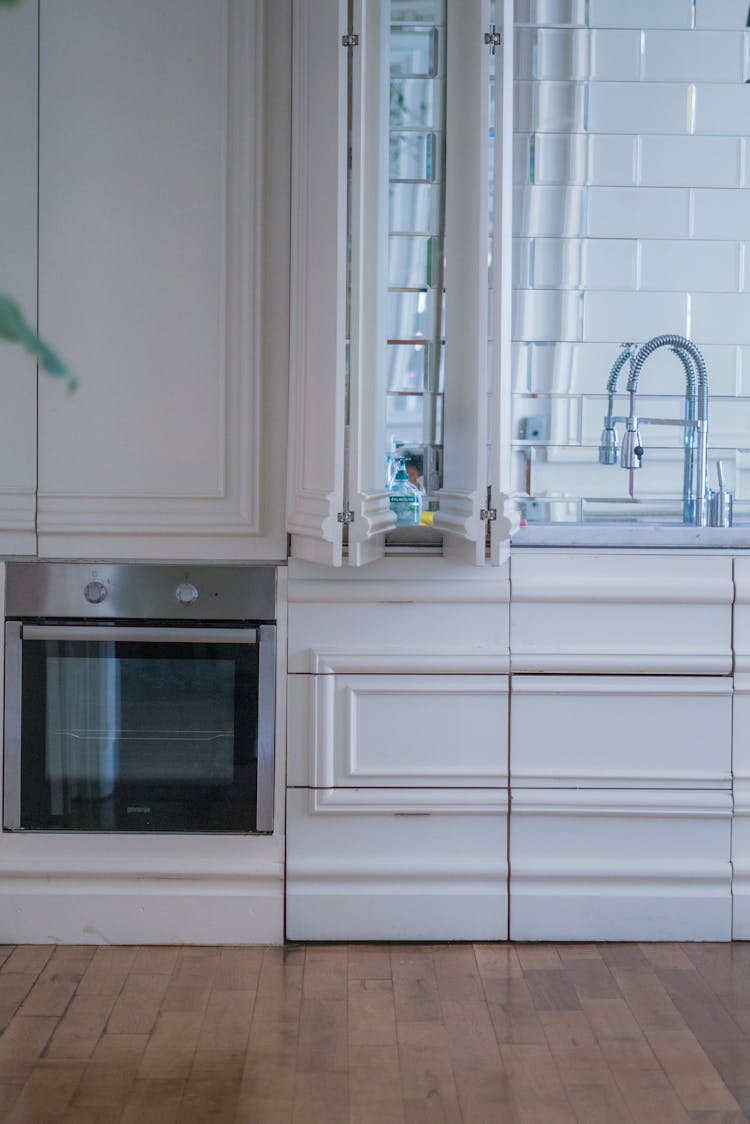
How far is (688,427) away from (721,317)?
36cm

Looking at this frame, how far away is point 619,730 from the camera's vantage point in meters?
2.64

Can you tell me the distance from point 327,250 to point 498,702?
99 centimetres

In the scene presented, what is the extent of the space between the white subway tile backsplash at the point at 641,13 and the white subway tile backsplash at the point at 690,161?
0.30m

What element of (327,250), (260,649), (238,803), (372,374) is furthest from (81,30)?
(238,803)

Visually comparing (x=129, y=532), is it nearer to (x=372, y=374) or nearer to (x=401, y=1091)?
(x=372, y=374)

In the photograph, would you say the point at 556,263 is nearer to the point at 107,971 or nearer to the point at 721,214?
the point at 721,214

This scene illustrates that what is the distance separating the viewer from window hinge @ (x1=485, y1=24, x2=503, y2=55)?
2430 millimetres

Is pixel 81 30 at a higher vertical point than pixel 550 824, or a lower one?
higher

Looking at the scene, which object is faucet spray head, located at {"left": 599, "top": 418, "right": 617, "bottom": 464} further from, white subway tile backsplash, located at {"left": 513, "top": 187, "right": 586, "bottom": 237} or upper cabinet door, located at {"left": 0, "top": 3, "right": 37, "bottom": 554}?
upper cabinet door, located at {"left": 0, "top": 3, "right": 37, "bottom": 554}

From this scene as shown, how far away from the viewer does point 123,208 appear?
8.54ft

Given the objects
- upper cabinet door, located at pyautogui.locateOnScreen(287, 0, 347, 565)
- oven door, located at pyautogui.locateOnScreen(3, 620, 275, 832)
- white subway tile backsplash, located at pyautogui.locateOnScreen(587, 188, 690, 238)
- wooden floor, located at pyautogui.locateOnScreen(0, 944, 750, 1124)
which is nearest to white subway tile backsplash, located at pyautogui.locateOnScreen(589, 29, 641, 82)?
white subway tile backsplash, located at pyautogui.locateOnScreen(587, 188, 690, 238)

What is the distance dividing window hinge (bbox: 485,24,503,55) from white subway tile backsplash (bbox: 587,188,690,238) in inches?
34.2

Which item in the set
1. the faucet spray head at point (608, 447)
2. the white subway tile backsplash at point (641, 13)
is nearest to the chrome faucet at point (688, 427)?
the faucet spray head at point (608, 447)

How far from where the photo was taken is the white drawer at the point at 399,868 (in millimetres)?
2631
